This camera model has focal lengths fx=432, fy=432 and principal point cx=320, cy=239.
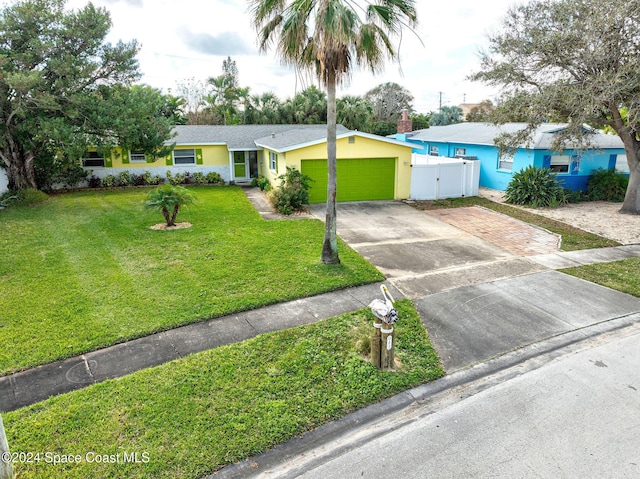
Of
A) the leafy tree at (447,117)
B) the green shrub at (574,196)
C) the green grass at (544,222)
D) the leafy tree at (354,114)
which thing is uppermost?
the leafy tree at (447,117)

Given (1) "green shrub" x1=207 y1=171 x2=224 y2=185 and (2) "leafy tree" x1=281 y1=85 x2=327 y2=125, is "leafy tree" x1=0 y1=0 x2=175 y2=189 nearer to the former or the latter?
(1) "green shrub" x1=207 y1=171 x2=224 y2=185

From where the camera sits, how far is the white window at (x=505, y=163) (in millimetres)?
20688

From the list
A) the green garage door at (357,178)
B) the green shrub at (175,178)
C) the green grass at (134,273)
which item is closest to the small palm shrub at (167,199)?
the green grass at (134,273)

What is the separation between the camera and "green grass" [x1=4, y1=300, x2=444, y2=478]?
15.5 feet

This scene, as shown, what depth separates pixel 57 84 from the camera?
1697 centimetres

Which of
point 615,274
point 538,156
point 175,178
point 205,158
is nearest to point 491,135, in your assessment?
point 538,156

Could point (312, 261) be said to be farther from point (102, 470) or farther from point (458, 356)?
point (102, 470)

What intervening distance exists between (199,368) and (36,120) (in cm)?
1574

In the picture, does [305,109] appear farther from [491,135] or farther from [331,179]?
[331,179]

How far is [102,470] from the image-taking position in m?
4.48

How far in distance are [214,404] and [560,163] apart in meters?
19.6

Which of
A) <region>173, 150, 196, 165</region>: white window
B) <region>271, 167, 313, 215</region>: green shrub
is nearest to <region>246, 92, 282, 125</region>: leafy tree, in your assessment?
<region>173, 150, 196, 165</region>: white window

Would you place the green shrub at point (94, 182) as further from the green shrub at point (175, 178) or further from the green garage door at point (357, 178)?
the green garage door at point (357, 178)

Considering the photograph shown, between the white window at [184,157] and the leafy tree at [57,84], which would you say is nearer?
the leafy tree at [57,84]
